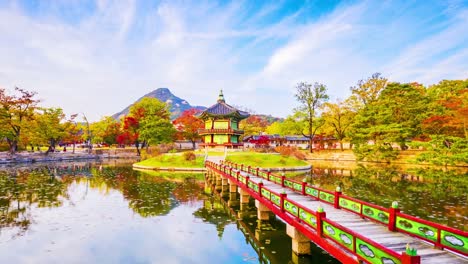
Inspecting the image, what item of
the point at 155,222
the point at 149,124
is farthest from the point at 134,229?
the point at 149,124

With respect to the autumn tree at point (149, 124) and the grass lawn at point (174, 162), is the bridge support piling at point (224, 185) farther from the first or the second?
the autumn tree at point (149, 124)

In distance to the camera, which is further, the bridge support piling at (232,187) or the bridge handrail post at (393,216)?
the bridge support piling at (232,187)

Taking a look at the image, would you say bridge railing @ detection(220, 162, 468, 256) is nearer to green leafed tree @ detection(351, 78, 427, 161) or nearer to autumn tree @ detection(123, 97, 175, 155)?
green leafed tree @ detection(351, 78, 427, 161)

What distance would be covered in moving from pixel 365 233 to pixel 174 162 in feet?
110

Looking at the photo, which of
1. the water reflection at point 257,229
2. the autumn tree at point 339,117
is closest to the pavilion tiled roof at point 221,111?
the autumn tree at point 339,117

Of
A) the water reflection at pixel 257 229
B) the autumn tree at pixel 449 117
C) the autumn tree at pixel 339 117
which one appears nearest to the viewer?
the water reflection at pixel 257 229

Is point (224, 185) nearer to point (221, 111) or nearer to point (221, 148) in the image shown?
point (221, 148)

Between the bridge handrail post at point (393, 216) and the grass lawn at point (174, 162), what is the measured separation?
31.4 metres

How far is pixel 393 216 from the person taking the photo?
9.12 m

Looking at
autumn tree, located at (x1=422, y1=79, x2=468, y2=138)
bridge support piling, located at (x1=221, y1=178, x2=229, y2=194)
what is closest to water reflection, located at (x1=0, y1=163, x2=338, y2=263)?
bridge support piling, located at (x1=221, y1=178, x2=229, y2=194)

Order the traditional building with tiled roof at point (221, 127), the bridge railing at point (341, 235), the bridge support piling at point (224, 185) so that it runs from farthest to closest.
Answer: the traditional building with tiled roof at point (221, 127)
the bridge support piling at point (224, 185)
the bridge railing at point (341, 235)

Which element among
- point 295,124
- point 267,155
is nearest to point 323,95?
point 295,124

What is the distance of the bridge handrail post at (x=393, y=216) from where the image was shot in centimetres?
908

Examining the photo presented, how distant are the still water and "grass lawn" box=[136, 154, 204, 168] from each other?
39.1ft
